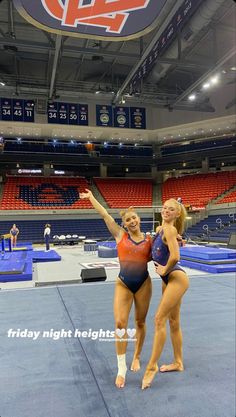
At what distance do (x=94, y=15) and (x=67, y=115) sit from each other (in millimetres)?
13426

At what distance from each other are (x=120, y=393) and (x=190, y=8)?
1110 cm

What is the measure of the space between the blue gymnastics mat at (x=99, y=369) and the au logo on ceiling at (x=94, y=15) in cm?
424

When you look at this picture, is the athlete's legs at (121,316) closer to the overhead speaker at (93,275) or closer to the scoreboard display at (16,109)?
the overhead speaker at (93,275)

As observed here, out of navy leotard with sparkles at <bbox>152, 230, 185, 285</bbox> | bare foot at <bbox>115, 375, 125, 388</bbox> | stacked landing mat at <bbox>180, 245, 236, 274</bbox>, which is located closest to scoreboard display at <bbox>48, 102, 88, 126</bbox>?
stacked landing mat at <bbox>180, 245, 236, 274</bbox>

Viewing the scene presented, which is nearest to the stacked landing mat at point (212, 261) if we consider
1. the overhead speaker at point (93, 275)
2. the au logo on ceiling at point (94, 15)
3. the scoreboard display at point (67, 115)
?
the overhead speaker at point (93, 275)

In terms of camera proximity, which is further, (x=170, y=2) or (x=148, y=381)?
(x=170, y=2)

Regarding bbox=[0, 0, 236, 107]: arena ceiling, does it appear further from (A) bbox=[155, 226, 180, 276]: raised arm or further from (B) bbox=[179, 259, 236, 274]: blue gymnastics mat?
(A) bbox=[155, 226, 180, 276]: raised arm

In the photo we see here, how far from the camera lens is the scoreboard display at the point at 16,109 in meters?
15.9

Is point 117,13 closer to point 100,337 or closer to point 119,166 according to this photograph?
point 100,337

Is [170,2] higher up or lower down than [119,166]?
higher up

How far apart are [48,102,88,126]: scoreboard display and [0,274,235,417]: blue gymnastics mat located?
1310 centimetres

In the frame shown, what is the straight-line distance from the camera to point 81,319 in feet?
15.1

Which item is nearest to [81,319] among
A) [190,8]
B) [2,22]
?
[190,8]

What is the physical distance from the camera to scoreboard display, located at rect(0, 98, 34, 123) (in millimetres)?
15873
